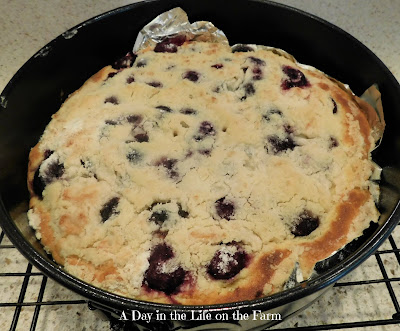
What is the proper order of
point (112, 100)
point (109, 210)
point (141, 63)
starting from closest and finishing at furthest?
point (109, 210) → point (112, 100) → point (141, 63)

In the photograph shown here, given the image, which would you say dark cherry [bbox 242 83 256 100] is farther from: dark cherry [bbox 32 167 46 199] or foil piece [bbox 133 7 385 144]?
dark cherry [bbox 32 167 46 199]

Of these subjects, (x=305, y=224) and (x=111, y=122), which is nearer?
(x=305, y=224)

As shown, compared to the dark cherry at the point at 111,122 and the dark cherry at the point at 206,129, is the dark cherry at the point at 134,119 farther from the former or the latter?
the dark cherry at the point at 206,129

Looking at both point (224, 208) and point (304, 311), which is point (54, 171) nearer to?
point (224, 208)

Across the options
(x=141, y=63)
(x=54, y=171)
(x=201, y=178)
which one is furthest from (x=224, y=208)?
(x=141, y=63)

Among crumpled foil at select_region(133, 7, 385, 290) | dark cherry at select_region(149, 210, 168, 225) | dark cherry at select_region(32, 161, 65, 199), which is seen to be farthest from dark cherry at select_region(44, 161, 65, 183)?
crumpled foil at select_region(133, 7, 385, 290)

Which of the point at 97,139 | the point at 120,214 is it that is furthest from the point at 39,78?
the point at 120,214
